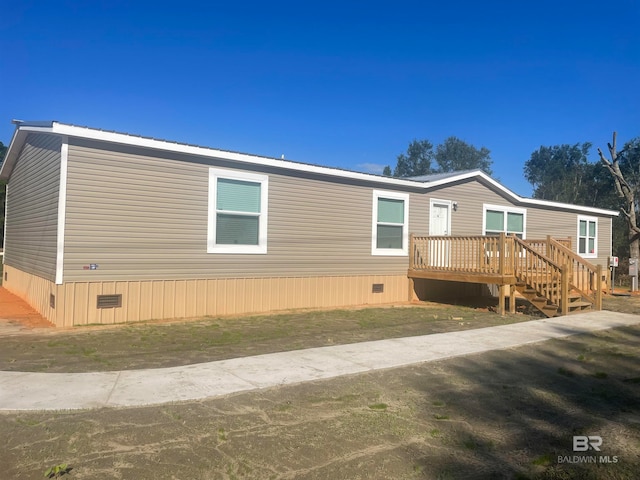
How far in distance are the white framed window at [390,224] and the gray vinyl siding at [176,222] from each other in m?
0.54

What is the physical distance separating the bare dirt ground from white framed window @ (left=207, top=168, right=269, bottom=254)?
5.43 metres

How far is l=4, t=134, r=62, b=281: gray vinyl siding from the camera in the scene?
8655mm

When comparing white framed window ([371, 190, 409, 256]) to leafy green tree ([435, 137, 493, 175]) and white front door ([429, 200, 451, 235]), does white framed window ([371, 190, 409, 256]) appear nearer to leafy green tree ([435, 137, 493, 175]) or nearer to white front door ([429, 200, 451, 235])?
white front door ([429, 200, 451, 235])

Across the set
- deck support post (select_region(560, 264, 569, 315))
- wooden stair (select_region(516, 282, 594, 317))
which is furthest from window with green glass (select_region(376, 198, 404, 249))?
deck support post (select_region(560, 264, 569, 315))

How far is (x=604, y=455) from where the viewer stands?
3.46 metres

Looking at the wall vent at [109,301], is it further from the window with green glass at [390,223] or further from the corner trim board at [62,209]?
the window with green glass at [390,223]

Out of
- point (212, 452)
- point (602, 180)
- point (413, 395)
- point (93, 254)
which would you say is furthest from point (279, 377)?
point (602, 180)

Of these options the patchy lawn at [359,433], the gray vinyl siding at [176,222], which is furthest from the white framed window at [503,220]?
the patchy lawn at [359,433]

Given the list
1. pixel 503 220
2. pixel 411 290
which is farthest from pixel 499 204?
pixel 411 290

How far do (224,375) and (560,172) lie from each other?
5469cm

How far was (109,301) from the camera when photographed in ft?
28.1

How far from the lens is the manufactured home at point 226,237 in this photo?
840 cm

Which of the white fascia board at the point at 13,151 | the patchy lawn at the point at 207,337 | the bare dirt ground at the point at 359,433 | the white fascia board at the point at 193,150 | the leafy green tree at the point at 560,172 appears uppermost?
the leafy green tree at the point at 560,172

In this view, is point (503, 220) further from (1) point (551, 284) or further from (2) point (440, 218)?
(1) point (551, 284)
